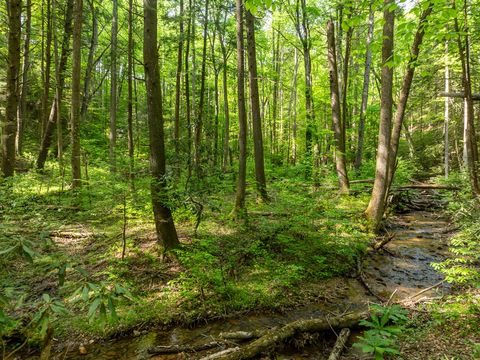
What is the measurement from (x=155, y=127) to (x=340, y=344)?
475 cm

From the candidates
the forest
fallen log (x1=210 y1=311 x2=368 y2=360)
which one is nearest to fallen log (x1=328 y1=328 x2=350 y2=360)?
the forest

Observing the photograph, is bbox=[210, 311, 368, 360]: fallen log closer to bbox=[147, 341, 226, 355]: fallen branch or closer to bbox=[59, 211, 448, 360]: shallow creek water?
bbox=[59, 211, 448, 360]: shallow creek water

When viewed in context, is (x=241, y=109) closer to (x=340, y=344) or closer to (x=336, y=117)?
(x=336, y=117)

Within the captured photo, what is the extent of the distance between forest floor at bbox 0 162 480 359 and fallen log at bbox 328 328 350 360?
72 cm

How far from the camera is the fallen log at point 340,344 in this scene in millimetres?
3701

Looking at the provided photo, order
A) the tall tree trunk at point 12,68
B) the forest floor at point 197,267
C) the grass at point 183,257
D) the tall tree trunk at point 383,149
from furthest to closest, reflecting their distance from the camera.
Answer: the tall tree trunk at point 383,149 < the tall tree trunk at point 12,68 < the grass at point 183,257 < the forest floor at point 197,267

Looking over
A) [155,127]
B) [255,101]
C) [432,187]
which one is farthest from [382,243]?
[155,127]

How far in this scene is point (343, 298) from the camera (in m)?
5.63

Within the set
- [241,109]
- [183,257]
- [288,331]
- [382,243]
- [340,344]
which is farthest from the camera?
[241,109]

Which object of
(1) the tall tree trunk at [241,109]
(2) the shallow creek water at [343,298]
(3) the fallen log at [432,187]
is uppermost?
(1) the tall tree trunk at [241,109]

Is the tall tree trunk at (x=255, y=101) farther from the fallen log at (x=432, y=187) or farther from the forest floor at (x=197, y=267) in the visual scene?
the fallen log at (x=432, y=187)

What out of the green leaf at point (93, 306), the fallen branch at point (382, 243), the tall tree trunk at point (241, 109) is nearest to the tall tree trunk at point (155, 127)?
the tall tree trunk at point (241, 109)

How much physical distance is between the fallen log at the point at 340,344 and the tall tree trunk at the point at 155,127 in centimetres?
351

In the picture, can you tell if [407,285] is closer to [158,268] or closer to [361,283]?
[361,283]
